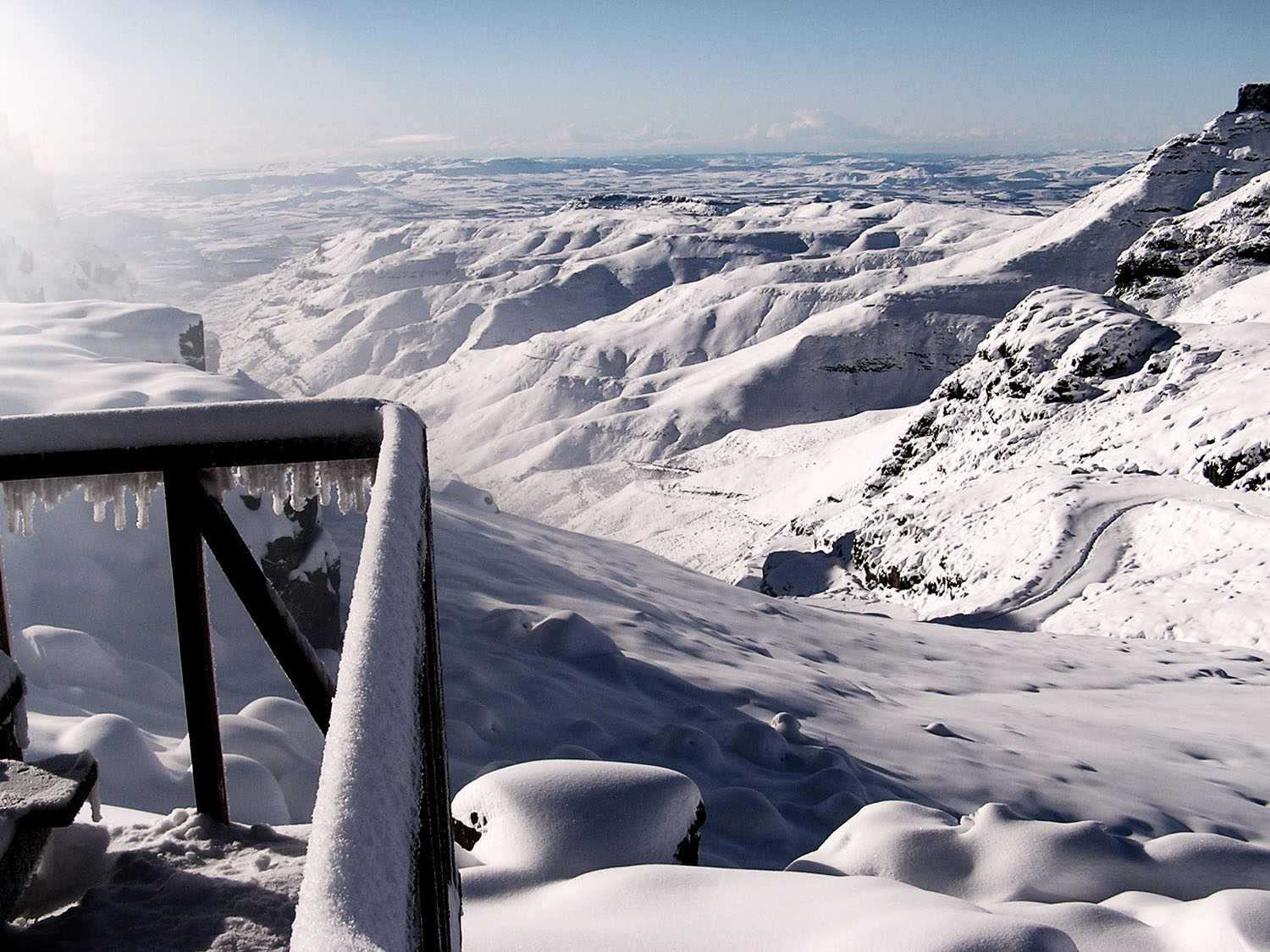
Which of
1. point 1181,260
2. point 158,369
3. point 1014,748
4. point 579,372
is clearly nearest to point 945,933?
point 1014,748

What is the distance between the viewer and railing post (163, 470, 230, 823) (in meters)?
1.86

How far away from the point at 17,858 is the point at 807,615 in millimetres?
9708

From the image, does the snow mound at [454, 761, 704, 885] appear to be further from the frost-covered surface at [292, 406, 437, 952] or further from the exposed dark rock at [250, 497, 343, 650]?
the exposed dark rock at [250, 497, 343, 650]

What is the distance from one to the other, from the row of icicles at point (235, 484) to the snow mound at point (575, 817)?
1.61 m

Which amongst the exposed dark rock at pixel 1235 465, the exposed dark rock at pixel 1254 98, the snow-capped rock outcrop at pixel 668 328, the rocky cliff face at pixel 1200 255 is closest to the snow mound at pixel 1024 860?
the exposed dark rock at pixel 1235 465

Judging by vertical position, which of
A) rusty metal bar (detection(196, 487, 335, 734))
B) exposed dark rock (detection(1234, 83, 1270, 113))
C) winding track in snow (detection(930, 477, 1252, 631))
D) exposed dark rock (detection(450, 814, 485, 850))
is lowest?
winding track in snow (detection(930, 477, 1252, 631))

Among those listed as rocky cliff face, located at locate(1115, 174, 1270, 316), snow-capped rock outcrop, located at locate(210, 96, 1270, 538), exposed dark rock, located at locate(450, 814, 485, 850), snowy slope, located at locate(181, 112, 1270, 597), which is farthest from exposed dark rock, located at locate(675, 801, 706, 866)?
rocky cliff face, located at locate(1115, 174, 1270, 316)

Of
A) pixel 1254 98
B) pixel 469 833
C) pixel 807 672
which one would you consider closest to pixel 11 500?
pixel 469 833

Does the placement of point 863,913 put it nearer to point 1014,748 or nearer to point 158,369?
point 1014,748

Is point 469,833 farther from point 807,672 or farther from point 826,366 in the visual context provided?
point 826,366

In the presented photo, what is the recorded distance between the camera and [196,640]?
1.98 m

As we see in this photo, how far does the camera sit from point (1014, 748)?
621 centimetres

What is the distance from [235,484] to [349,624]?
3.94 ft

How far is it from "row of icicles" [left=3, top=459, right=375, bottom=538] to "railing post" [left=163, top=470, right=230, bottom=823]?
0.07 metres
